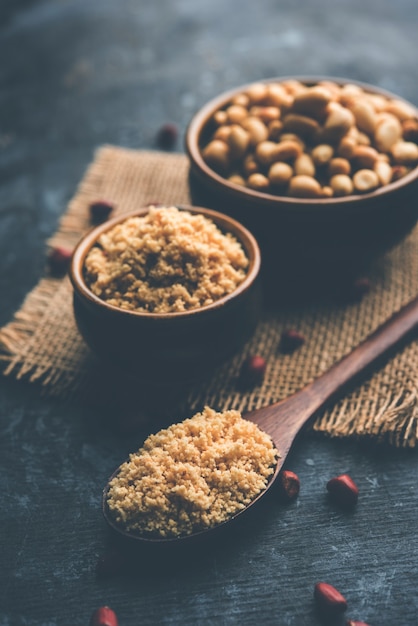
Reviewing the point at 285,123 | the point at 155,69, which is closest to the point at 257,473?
the point at 285,123

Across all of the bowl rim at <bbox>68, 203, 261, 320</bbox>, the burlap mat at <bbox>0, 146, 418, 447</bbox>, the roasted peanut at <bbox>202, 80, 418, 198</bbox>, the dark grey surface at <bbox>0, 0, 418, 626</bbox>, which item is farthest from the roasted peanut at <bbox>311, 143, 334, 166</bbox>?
the dark grey surface at <bbox>0, 0, 418, 626</bbox>

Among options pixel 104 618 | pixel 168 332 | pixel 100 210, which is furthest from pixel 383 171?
pixel 104 618

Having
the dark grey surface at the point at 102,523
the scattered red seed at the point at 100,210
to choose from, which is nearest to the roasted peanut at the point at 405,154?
the dark grey surface at the point at 102,523

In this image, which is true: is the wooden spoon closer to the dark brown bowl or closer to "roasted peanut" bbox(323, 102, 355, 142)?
the dark brown bowl

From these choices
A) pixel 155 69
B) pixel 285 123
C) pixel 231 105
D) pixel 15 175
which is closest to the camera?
pixel 285 123

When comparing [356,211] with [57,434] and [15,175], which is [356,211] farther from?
[15,175]
